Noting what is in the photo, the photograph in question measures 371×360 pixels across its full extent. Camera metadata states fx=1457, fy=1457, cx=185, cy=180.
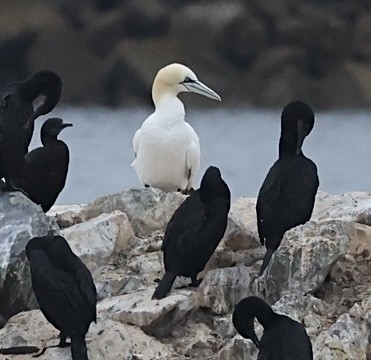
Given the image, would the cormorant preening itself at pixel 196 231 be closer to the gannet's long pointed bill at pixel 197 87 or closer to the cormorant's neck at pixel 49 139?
the cormorant's neck at pixel 49 139

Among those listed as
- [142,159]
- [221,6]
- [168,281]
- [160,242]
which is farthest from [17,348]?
[221,6]

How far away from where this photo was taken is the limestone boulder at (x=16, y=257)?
531cm

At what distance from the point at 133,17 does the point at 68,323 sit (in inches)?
481

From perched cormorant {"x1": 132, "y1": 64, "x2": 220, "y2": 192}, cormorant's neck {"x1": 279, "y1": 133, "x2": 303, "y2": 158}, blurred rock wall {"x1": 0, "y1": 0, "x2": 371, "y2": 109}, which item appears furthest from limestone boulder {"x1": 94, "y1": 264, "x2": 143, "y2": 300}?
blurred rock wall {"x1": 0, "y1": 0, "x2": 371, "y2": 109}

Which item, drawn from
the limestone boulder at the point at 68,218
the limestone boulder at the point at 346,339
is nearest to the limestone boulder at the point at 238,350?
the limestone boulder at the point at 346,339

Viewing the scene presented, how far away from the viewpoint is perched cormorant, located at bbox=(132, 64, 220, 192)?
24.1 ft

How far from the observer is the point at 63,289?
4809mm

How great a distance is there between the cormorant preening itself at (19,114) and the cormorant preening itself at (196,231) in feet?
2.39

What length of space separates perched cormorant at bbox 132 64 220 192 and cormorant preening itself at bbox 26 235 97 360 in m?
2.41

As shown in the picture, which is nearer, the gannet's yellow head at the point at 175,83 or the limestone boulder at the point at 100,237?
the limestone boulder at the point at 100,237

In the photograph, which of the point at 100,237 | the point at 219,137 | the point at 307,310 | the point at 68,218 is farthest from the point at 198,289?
the point at 219,137

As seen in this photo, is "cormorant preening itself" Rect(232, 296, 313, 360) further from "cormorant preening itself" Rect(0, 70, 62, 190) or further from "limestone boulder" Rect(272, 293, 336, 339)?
"cormorant preening itself" Rect(0, 70, 62, 190)

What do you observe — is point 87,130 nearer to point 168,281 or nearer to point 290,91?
point 290,91

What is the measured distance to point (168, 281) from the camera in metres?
5.28
